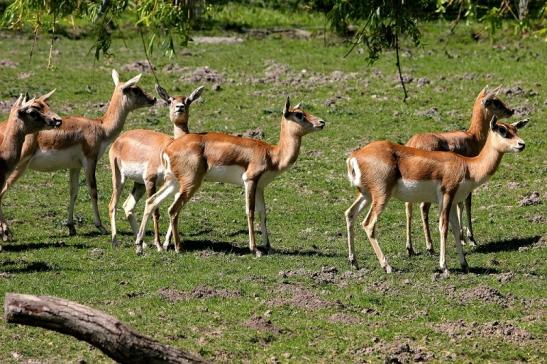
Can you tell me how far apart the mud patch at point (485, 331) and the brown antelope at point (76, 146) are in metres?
6.10

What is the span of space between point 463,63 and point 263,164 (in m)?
11.7

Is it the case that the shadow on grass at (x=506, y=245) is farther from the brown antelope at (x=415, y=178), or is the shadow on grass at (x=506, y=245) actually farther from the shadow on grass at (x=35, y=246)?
the shadow on grass at (x=35, y=246)

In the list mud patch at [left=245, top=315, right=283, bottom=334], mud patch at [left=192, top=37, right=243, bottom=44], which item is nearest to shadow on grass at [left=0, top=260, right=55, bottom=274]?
mud patch at [left=245, top=315, right=283, bottom=334]

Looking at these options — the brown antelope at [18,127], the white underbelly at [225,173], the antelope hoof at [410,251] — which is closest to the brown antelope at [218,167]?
the white underbelly at [225,173]

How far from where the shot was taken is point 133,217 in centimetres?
1598

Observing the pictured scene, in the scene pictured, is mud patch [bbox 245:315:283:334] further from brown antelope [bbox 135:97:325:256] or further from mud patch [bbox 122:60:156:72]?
mud patch [bbox 122:60:156:72]

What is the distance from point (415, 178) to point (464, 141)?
2767 millimetres

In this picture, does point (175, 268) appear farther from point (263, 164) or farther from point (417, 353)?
point (417, 353)

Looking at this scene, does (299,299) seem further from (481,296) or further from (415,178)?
(415,178)

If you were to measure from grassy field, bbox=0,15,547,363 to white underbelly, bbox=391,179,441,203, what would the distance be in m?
0.84

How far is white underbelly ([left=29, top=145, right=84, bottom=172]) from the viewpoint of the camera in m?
16.1

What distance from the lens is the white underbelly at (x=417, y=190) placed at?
14.1 m

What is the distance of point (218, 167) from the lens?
15.2 meters

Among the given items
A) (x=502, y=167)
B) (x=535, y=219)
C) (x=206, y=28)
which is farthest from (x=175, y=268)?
(x=206, y=28)
